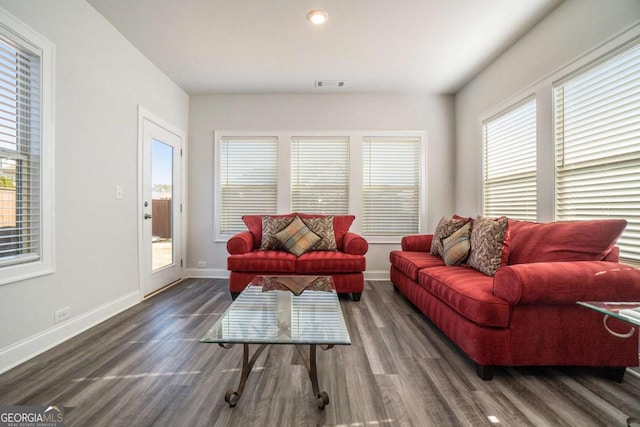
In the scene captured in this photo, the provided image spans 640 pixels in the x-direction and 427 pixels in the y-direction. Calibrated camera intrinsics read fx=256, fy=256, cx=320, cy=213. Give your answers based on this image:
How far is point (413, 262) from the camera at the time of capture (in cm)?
262

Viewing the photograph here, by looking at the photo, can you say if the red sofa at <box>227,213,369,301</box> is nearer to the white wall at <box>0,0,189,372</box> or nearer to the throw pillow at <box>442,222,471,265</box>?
the throw pillow at <box>442,222,471,265</box>

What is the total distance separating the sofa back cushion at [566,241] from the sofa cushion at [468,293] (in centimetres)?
37

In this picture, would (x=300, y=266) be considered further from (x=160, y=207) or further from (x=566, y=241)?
(x=566, y=241)

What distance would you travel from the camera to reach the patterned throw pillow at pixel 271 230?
3.27m

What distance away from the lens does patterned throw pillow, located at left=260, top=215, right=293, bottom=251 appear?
327 centimetres

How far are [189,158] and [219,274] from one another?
1.84 m

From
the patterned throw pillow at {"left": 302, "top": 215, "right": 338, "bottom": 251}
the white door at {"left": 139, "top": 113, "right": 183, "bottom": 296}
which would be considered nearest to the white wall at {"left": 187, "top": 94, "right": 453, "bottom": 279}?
the white door at {"left": 139, "top": 113, "right": 183, "bottom": 296}

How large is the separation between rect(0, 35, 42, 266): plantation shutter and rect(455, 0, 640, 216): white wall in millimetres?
4097

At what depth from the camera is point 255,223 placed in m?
3.54

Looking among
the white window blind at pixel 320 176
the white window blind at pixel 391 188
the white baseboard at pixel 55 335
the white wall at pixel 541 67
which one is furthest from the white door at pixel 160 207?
the white wall at pixel 541 67

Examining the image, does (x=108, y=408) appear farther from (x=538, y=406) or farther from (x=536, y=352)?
(x=536, y=352)

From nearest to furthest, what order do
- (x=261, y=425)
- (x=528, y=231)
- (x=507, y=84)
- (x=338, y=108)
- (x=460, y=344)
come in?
(x=261, y=425) < (x=460, y=344) < (x=528, y=231) < (x=507, y=84) < (x=338, y=108)

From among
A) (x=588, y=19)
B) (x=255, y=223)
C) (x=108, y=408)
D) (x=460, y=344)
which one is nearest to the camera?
(x=108, y=408)

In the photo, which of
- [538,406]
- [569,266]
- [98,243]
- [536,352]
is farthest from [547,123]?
[98,243]
